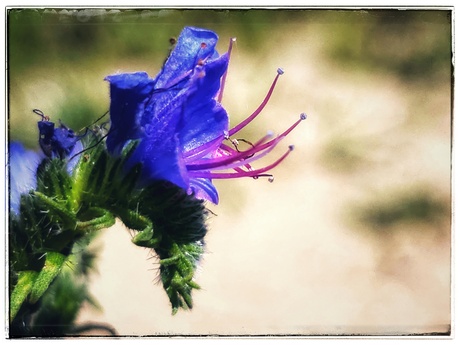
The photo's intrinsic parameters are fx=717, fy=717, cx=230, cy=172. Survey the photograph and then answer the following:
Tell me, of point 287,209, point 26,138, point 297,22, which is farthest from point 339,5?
point 26,138

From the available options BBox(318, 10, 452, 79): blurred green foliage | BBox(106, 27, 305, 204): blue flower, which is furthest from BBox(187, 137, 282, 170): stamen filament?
BBox(318, 10, 452, 79): blurred green foliage

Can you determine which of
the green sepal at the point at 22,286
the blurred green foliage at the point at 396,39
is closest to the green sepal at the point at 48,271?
the green sepal at the point at 22,286

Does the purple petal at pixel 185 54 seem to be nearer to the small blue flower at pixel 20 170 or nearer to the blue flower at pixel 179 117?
the blue flower at pixel 179 117

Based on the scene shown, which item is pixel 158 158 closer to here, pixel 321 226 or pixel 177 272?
pixel 177 272

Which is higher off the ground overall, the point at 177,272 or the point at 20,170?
the point at 20,170

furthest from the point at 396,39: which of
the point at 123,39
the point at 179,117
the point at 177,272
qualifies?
the point at 177,272
